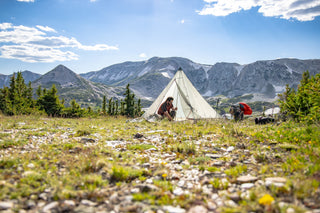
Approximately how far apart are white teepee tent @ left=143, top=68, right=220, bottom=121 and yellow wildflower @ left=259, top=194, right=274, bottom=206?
51.4ft

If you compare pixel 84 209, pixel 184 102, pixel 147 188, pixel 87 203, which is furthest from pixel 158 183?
pixel 184 102

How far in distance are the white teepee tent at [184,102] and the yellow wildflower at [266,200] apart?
15.7 metres

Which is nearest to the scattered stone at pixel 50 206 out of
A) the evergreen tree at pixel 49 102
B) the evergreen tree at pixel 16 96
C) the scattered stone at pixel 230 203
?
the scattered stone at pixel 230 203

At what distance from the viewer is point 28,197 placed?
3.89 meters

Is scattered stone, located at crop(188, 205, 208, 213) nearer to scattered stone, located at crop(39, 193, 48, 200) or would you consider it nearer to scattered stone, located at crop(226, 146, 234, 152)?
scattered stone, located at crop(39, 193, 48, 200)

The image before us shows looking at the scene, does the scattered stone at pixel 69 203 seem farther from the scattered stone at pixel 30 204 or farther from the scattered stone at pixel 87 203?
the scattered stone at pixel 30 204

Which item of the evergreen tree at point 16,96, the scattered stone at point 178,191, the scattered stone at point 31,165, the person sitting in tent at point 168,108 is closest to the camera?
the scattered stone at point 178,191

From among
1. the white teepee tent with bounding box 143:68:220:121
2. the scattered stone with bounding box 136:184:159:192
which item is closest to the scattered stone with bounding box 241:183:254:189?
the scattered stone with bounding box 136:184:159:192

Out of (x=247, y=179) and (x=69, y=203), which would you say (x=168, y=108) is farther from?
(x=69, y=203)

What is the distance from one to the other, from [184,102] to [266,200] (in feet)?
57.3

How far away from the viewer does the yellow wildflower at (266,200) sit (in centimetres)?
336

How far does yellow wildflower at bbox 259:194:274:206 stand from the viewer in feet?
11.0

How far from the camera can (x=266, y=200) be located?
3.38 m

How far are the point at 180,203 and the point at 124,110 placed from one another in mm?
70158
